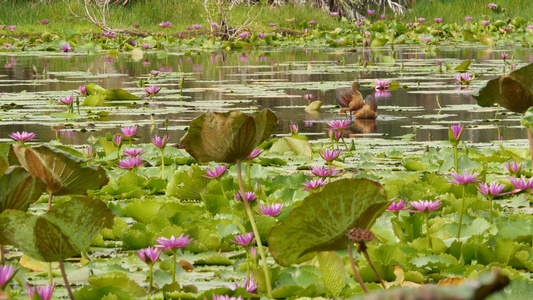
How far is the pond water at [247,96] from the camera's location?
475 centimetres

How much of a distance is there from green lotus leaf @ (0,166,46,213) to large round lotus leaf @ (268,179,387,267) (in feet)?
1.73

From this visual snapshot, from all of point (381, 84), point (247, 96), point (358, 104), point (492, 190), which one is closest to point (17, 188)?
point (492, 190)

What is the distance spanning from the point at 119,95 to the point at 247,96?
1.05 metres

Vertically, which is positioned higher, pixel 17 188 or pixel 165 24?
pixel 17 188

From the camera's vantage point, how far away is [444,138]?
4305mm

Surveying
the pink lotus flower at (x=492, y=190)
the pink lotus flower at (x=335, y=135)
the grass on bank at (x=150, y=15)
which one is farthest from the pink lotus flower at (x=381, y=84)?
the grass on bank at (x=150, y=15)

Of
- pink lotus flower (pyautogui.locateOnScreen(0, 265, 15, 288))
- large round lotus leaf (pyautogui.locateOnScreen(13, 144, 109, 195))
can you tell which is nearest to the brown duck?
large round lotus leaf (pyautogui.locateOnScreen(13, 144, 109, 195))

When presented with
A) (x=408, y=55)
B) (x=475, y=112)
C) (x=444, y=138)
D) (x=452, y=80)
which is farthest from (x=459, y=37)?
(x=444, y=138)

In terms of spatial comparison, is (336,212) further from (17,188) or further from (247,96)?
(247,96)

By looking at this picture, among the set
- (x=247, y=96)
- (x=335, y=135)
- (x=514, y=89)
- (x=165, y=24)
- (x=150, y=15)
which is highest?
(x=514, y=89)

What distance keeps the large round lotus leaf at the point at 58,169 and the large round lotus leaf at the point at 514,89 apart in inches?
49.4

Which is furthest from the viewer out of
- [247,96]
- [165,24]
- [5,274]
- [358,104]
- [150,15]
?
[150,15]

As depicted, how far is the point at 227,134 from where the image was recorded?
1720 millimetres

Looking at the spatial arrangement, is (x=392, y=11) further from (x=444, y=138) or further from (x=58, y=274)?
(x=58, y=274)
